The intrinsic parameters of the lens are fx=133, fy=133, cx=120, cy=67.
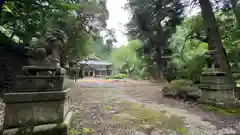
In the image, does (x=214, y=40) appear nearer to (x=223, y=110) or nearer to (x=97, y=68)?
(x=223, y=110)

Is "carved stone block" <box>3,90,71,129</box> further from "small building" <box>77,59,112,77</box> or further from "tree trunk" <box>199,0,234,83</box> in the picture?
"small building" <box>77,59,112,77</box>

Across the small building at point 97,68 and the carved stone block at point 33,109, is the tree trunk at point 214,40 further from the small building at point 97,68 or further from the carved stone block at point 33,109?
the small building at point 97,68

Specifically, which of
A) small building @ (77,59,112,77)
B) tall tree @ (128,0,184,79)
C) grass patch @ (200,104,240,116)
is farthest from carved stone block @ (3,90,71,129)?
small building @ (77,59,112,77)

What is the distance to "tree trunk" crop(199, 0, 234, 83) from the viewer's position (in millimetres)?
4539

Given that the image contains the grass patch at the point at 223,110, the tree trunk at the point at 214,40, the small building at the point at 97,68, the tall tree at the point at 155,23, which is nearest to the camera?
the grass patch at the point at 223,110

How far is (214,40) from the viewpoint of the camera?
465 cm

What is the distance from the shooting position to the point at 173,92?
589 cm

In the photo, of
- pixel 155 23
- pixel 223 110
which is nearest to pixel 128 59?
pixel 155 23

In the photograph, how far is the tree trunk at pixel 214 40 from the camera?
14.9 feet

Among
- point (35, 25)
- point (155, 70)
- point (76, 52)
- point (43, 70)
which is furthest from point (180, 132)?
point (155, 70)

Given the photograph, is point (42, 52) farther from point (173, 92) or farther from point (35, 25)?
point (173, 92)

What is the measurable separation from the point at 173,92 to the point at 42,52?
210 inches

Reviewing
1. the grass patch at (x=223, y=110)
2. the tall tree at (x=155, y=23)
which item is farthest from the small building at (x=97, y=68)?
the grass patch at (x=223, y=110)

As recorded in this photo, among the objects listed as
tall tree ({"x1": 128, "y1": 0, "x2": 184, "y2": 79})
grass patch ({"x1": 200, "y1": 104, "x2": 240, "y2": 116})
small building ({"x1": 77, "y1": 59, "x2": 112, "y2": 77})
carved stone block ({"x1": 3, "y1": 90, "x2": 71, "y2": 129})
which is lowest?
grass patch ({"x1": 200, "y1": 104, "x2": 240, "y2": 116})
